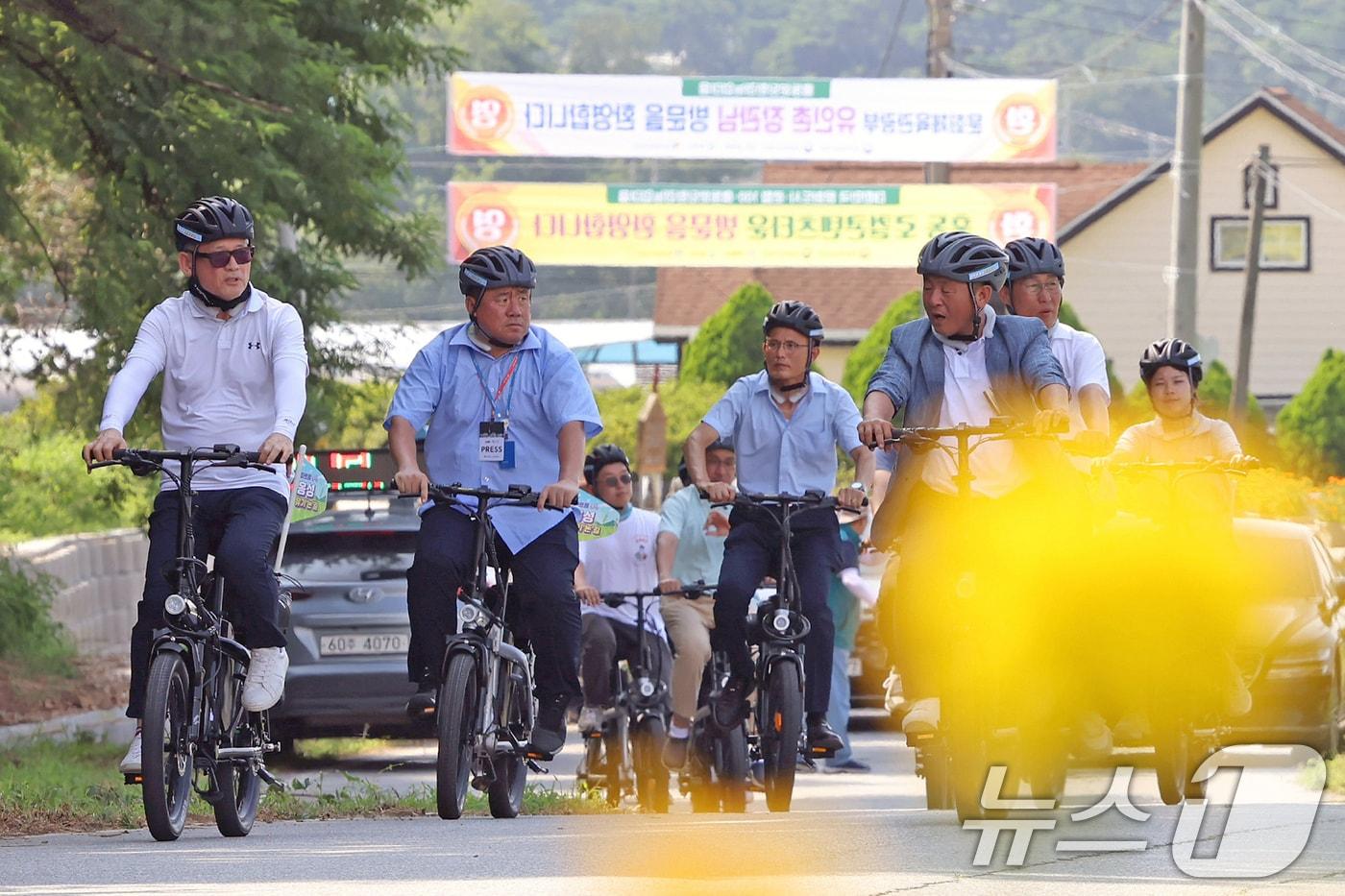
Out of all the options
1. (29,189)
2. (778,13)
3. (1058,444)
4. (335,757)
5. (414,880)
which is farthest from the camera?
(778,13)

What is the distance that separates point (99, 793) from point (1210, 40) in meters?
106

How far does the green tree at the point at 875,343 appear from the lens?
4053 centimetres

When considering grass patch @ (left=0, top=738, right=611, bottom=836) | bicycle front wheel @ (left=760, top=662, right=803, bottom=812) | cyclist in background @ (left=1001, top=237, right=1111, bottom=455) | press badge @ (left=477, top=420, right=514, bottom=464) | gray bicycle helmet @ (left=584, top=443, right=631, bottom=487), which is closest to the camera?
press badge @ (left=477, top=420, right=514, bottom=464)

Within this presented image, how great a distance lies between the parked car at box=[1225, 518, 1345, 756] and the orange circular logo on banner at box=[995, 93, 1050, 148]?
23.0m

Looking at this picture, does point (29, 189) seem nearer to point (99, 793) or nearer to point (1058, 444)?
point (99, 793)

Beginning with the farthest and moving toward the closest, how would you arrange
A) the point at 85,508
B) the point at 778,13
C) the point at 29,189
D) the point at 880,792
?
the point at 778,13 < the point at 85,508 < the point at 29,189 < the point at 880,792

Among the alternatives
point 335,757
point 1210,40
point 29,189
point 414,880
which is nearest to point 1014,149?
point 29,189

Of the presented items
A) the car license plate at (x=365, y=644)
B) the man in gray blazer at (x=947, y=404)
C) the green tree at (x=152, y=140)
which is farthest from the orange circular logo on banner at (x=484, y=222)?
the man in gray blazer at (x=947, y=404)

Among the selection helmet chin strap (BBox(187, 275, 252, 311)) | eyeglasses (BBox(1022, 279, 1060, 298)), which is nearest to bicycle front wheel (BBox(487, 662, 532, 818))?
helmet chin strap (BBox(187, 275, 252, 311))

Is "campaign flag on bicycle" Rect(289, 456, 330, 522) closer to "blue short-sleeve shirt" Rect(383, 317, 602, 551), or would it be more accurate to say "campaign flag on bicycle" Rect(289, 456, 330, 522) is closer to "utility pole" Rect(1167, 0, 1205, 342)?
"blue short-sleeve shirt" Rect(383, 317, 602, 551)

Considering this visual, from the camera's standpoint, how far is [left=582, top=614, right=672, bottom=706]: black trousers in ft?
42.9

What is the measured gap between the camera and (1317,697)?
547 inches

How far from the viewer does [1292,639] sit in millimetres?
14133

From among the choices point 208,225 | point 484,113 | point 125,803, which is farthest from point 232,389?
point 484,113
